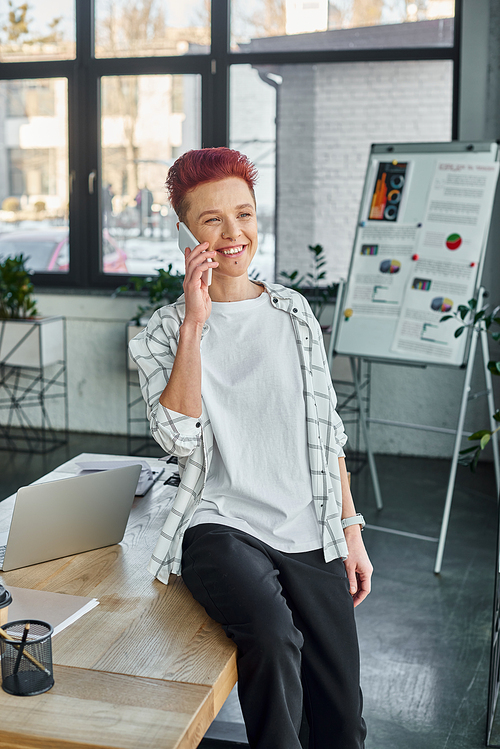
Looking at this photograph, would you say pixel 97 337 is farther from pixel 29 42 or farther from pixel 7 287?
pixel 29 42

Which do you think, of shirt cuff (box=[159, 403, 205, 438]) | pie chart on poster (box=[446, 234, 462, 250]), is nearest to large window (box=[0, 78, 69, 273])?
pie chart on poster (box=[446, 234, 462, 250])

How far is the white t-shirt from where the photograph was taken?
5.06ft

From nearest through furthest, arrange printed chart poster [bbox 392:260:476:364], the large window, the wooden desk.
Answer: the wooden desk, printed chart poster [bbox 392:260:476:364], the large window

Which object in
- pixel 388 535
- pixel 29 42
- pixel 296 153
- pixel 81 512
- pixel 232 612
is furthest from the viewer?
pixel 29 42

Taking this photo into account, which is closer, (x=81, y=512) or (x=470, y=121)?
(x=81, y=512)

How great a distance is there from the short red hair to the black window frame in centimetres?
303

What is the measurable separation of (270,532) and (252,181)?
0.76 m

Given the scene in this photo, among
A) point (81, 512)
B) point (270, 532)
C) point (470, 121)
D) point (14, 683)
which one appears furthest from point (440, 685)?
point (470, 121)

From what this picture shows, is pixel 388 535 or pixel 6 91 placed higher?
pixel 6 91

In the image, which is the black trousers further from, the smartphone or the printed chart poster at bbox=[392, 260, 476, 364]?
the printed chart poster at bbox=[392, 260, 476, 364]

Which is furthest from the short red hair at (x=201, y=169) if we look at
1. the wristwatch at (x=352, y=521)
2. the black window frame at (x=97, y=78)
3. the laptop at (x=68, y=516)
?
the black window frame at (x=97, y=78)

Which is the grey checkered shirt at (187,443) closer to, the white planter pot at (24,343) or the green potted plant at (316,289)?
the green potted plant at (316,289)

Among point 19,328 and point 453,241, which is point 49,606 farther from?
point 19,328

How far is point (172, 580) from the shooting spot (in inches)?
62.8
